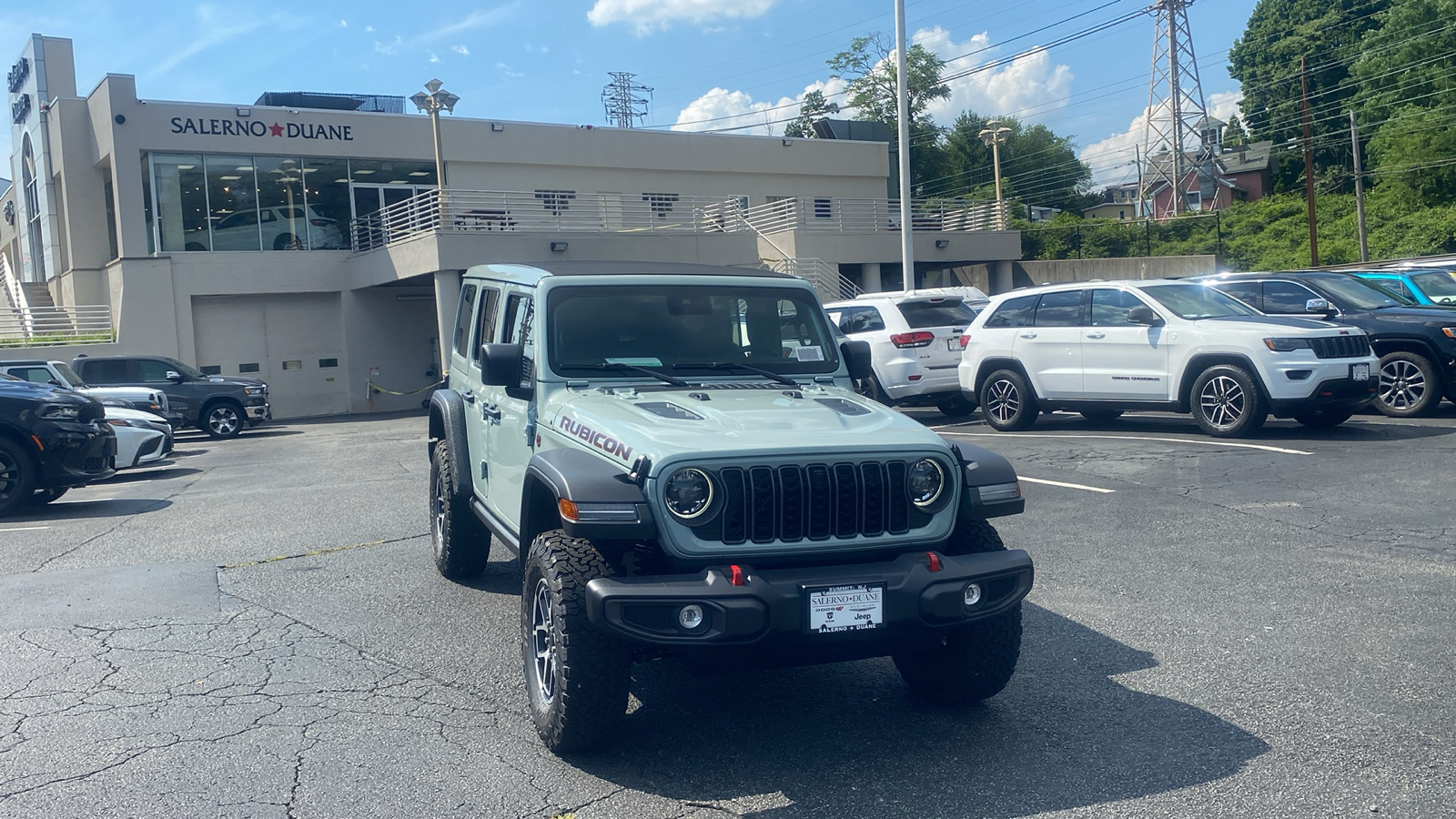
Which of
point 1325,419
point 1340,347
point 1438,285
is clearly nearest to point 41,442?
point 1340,347

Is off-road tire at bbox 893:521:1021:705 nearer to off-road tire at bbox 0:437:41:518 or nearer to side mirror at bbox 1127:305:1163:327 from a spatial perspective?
side mirror at bbox 1127:305:1163:327

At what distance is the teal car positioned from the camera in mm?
15461

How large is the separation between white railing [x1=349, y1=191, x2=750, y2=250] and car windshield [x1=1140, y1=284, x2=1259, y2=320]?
17533 mm

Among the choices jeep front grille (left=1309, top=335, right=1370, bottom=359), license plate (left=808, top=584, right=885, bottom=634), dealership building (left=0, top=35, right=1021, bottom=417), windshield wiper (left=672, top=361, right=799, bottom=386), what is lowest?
license plate (left=808, top=584, right=885, bottom=634)

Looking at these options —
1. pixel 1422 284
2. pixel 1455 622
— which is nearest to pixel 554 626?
pixel 1455 622

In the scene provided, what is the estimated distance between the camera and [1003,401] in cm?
1410

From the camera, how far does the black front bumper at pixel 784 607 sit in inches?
155

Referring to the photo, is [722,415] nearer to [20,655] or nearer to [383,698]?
[383,698]

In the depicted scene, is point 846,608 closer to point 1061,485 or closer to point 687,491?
point 687,491

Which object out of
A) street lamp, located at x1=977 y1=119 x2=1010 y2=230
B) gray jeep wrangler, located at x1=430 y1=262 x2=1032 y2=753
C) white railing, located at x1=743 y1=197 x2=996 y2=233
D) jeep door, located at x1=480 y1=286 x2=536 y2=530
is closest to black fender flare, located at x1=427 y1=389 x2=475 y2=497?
jeep door, located at x1=480 y1=286 x2=536 y2=530

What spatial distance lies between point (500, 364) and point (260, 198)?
99.0 feet

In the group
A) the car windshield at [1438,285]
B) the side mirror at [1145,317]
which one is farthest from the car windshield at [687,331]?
the car windshield at [1438,285]

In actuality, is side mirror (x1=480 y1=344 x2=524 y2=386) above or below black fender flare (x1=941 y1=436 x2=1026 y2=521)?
above

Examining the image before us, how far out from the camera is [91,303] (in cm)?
3375
